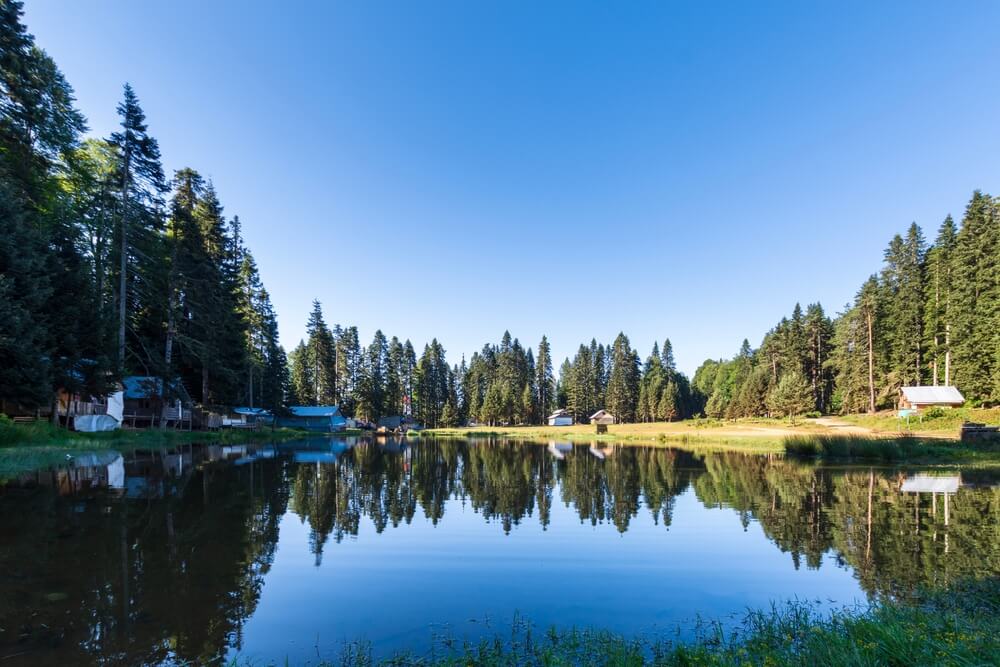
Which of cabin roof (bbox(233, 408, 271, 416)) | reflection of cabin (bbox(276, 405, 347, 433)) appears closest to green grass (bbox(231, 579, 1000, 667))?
cabin roof (bbox(233, 408, 271, 416))

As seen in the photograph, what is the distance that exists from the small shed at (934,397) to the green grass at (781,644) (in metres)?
54.2

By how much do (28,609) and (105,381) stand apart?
24.3 m

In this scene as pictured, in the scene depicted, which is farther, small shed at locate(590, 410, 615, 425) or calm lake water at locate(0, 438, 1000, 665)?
small shed at locate(590, 410, 615, 425)

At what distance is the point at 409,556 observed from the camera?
10297 mm

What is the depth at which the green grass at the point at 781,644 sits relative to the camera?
435cm

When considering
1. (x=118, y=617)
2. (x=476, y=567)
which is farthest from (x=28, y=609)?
(x=476, y=567)

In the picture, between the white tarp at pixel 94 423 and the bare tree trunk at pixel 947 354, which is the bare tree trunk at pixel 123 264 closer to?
the white tarp at pixel 94 423

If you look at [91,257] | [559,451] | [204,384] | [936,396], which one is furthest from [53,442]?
[936,396]

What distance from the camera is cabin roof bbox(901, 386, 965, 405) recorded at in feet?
150

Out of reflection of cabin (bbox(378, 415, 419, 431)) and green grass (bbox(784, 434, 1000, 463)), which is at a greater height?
green grass (bbox(784, 434, 1000, 463))

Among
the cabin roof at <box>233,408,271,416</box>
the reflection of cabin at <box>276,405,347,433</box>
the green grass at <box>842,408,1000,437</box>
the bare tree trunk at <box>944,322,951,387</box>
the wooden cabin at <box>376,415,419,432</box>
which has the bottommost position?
the wooden cabin at <box>376,415,419,432</box>

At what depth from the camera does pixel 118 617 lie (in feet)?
19.7

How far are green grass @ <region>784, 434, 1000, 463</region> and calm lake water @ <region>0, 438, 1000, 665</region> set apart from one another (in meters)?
9.63

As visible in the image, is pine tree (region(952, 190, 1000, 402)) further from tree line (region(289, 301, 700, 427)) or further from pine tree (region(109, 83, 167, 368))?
pine tree (region(109, 83, 167, 368))
